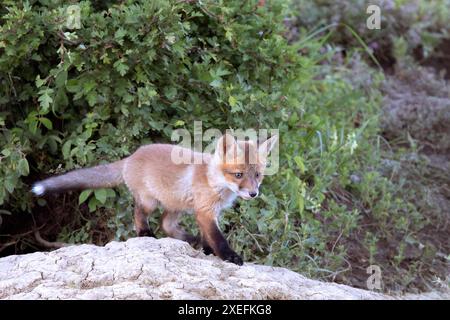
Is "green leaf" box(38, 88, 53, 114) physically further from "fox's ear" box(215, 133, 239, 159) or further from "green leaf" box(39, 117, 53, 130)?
"fox's ear" box(215, 133, 239, 159)

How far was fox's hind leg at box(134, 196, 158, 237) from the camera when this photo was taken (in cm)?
541

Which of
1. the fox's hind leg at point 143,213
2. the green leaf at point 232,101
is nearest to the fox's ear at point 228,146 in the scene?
the green leaf at point 232,101

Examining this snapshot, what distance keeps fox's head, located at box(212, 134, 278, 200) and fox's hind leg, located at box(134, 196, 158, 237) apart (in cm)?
56

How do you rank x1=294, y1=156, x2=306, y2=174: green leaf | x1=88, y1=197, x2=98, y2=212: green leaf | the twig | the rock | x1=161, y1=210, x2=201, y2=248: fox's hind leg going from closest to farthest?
the rock < x1=161, y1=210, x2=201, y2=248: fox's hind leg < x1=88, y1=197, x2=98, y2=212: green leaf < the twig < x1=294, y1=156, x2=306, y2=174: green leaf

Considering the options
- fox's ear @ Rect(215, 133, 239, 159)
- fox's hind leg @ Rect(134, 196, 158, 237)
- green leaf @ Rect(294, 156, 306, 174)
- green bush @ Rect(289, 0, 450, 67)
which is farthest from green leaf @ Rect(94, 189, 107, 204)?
green bush @ Rect(289, 0, 450, 67)

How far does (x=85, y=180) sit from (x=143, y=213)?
1.54 feet

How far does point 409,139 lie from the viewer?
26.9 feet

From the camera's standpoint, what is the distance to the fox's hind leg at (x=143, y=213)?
541cm

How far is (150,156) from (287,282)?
140 cm

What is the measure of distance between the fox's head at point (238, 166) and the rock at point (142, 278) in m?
0.62

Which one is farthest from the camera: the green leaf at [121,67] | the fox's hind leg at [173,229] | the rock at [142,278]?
the fox's hind leg at [173,229]

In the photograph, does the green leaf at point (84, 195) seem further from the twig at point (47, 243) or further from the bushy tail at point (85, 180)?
the twig at point (47, 243)

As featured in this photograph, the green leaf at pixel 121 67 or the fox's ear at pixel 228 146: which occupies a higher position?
the green leaf at pixel 121 67

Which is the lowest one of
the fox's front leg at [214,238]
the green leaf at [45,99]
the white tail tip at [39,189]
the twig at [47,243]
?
the twig at [47,243]
